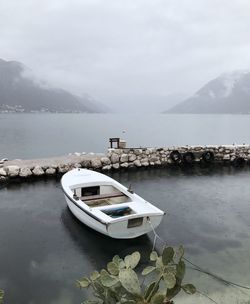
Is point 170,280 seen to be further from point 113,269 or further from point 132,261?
point 113,269

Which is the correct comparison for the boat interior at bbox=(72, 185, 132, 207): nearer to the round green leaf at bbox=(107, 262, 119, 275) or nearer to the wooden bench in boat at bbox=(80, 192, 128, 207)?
the wooden bench in boat at bbox=(80, 192, 128, 207)

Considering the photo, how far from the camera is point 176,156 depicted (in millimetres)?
22688

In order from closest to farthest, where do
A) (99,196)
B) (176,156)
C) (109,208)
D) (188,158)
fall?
(109,208) < (99,196) < (176,156) < (188,158)

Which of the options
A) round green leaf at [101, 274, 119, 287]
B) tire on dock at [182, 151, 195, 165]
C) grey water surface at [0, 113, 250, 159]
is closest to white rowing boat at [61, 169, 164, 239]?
round green leaf at [101, 274, 119, 287]

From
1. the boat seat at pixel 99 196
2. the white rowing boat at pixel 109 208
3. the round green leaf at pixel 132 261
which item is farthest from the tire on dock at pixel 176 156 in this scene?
the round green leaf at pixel 132 261

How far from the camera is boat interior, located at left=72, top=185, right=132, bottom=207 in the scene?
1208 centimetres

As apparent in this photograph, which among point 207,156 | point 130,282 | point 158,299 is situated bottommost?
point 207,156

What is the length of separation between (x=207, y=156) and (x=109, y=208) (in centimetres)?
1421

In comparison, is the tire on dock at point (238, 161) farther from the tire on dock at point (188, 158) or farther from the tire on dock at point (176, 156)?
the tire on dock at point (176, 156)

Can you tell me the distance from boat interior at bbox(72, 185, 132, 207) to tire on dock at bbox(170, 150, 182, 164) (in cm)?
997

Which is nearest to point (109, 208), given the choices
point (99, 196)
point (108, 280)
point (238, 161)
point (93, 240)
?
point (93, 240)

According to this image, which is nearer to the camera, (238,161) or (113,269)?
(113,269)

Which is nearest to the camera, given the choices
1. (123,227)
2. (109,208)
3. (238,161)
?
(123,227)

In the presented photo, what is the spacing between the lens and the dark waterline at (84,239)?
8.10 m
